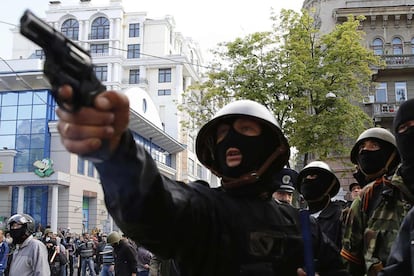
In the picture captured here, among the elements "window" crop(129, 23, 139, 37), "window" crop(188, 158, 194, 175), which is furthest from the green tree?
"window" crop(129, 23, 139, 37)

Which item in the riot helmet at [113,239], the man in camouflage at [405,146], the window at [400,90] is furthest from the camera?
the window at [400,90]

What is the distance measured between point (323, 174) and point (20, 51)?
248 ft

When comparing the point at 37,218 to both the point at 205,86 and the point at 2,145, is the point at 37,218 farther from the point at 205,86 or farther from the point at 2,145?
the point at 205,86

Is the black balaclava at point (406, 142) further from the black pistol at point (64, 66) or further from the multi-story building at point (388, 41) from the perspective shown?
the multi-story building at point (388, 41)

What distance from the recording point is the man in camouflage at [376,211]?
3.60 metres

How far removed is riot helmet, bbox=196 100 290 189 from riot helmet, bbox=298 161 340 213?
303 centimetres

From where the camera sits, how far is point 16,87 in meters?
39.0

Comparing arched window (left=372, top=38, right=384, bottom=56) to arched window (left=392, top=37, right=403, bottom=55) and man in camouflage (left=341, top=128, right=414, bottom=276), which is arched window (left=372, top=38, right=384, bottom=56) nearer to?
arched window (left=392, top=37, right=403, bottom=55)

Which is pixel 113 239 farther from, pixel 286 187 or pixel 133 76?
pixel 133 76

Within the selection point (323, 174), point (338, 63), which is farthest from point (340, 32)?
point (323, 174)

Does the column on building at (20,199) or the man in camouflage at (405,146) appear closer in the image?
the man in camouflage at (405,146)

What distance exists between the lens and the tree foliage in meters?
18.8

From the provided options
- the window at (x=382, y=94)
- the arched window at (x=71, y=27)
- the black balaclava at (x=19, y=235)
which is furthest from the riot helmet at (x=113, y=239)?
the arched window at (x=71, y=27)

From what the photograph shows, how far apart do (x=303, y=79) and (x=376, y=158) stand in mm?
14867
